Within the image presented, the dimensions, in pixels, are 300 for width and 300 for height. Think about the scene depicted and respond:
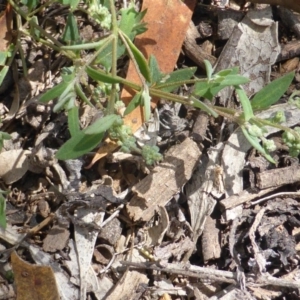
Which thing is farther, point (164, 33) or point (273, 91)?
point (164, 33)

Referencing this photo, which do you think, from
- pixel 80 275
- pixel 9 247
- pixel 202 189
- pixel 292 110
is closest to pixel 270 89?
pixel 292 110

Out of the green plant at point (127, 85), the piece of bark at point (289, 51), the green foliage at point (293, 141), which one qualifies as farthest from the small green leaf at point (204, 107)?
the piece of bark at point (289, 51)

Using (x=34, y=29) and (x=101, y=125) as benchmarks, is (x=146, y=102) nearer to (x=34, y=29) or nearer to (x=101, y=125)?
(x=101, y=125)

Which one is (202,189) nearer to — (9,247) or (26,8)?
(9,247)

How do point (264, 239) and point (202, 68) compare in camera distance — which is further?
point (202, 68)

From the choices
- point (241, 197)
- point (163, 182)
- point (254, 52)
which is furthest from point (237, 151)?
point (254, 52)

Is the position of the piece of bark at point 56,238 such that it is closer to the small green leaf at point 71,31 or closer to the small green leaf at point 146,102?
the small green leaf at point 146,102
